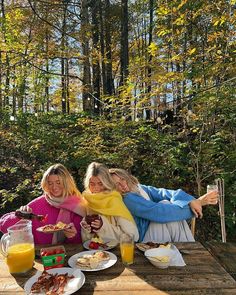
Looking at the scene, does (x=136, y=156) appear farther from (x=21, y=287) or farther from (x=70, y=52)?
(x=70, y=52)

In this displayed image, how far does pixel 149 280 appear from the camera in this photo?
54.9 inches

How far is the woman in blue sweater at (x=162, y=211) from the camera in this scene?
2.21 metres

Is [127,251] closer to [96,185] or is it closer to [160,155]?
[96,185]

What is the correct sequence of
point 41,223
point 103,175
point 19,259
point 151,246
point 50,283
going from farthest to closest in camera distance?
point 41,223 → point 103,175 → point 151,246 → point 19,259 → point 50,283

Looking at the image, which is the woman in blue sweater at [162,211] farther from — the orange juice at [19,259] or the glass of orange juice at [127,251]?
the orange juice at [19,259]

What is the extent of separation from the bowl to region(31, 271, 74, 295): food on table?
0.44 meters

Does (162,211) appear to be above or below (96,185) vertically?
below

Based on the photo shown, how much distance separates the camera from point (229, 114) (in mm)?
4094

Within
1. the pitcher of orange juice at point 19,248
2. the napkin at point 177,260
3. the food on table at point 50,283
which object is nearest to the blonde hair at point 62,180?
the pitcher of orange juice at point 19,248

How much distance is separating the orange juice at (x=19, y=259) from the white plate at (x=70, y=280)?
0.28 feet

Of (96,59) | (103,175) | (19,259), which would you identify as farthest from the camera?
(96,59)

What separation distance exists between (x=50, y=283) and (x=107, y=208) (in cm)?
74

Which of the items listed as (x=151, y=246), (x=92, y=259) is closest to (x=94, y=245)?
(x=92, y=259)

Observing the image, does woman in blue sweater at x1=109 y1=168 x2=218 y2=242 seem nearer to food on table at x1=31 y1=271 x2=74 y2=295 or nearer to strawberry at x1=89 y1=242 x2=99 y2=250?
strawberry at x1=89 y1=242 x2=99 y2=250
